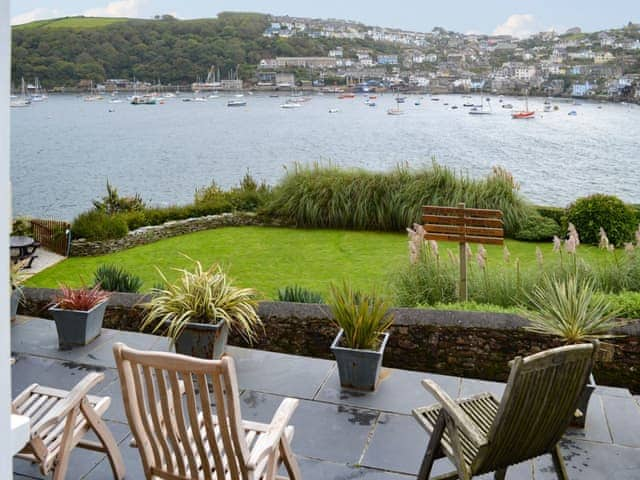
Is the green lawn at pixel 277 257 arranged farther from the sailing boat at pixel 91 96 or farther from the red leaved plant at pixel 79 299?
the sailing boat at pixel 91 96

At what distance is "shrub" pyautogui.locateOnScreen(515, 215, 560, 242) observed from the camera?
1131 centimetres

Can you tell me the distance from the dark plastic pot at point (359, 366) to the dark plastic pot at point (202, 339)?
0.86m

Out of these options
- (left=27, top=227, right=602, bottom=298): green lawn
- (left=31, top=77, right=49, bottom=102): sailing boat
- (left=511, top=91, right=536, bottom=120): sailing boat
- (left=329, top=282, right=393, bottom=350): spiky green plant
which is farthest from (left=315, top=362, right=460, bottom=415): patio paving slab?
(left=31, top=77, right=49, bottom=102): sailing boat

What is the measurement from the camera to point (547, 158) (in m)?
44.2

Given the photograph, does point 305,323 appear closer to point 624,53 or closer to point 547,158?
point 547,158

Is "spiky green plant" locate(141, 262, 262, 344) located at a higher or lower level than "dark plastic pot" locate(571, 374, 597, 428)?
higher

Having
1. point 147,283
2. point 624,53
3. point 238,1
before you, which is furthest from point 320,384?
point 238,1

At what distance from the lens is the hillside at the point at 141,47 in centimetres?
6259

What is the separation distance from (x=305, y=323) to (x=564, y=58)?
60.2m

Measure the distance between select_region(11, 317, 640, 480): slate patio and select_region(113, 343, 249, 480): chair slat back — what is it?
0.80 meters

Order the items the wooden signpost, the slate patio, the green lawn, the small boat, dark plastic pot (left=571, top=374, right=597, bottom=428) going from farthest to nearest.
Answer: the small boat < the green lawn < the wooden signpost < dark plastic pot (left=571, top=374, right=597, bottom=428) < the slate patio

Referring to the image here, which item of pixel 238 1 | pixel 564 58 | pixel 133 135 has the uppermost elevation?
pixel 238 1

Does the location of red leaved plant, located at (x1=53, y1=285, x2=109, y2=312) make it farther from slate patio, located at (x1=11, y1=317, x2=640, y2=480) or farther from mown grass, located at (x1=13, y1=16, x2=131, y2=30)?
mown grass, located at (x1=13, y1=16, x2=131, y2=30)

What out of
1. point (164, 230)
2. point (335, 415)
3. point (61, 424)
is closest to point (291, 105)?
point (164, 230)
